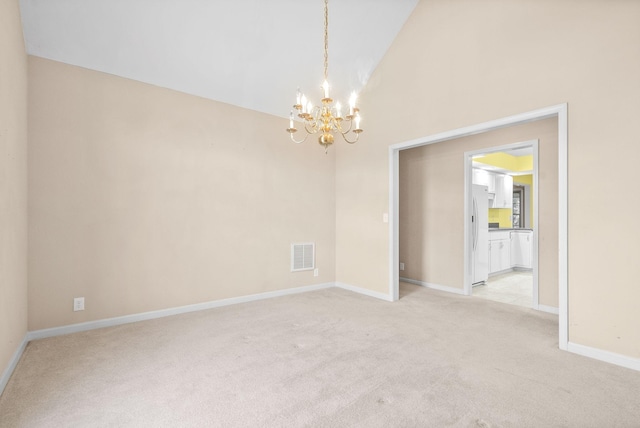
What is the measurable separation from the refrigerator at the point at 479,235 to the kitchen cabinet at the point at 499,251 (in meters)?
0.62

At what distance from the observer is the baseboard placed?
2061mm

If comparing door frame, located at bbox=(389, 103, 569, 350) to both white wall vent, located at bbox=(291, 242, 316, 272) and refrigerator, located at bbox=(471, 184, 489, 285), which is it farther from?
white wall vent, located at bbox=(291, 242, 316, 272)

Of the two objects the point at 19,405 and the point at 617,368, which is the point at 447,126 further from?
the point at 19,405

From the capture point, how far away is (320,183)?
5109 mm

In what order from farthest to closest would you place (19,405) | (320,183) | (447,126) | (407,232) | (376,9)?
(407,232)
(320,183)
(376,9)
(447,126)
(19,405)

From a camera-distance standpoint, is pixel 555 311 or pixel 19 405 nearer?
pixel 19 405

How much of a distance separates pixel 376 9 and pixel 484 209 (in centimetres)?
356

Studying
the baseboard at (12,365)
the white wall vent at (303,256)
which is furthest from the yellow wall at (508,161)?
the baseboard at (12,365)

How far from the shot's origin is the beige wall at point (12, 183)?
209cm

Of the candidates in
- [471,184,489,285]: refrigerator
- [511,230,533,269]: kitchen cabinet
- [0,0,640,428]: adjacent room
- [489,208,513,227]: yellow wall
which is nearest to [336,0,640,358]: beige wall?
[0,0,640,428]: adjacent room

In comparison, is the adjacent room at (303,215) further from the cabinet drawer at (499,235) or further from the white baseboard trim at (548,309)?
the cabinet drawer at (499,235)

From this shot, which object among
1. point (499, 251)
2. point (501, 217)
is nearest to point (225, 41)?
point (499, 251)

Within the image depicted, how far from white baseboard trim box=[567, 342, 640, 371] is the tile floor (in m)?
1.56

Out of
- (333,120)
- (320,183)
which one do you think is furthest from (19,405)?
(320,183)
